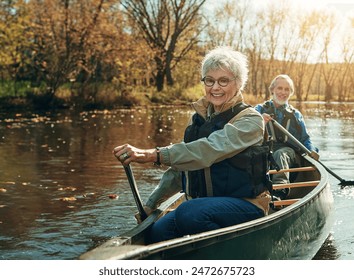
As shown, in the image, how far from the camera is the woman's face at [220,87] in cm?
309

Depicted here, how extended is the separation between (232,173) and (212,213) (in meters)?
0.22

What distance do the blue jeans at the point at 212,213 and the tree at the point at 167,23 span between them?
2497cm


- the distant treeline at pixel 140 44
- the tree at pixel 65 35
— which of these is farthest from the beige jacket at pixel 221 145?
the tree at pixel 65 35

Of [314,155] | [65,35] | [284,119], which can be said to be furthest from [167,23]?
[314,155]

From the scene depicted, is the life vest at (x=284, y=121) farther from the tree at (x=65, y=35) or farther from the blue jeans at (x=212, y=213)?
the tree at (x=65, y=35)

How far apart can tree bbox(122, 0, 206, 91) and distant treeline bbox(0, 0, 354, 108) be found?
2.0 inches

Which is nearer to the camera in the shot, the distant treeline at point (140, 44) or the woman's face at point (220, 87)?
the woman's face at point (220, 87)

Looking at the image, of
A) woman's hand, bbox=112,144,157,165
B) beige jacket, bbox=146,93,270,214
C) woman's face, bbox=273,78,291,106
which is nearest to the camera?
woman's hand, bbox=112,144,157,165

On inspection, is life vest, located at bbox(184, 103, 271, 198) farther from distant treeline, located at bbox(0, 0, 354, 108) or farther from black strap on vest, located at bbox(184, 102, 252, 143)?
distant treeline, located at bbox(0, 0, 354, 108)

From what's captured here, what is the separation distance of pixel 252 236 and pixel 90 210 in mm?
2803

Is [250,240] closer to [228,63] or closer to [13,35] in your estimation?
[228,63]

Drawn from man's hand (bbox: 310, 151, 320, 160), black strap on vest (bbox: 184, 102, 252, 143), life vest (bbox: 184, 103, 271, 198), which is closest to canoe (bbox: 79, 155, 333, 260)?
life vest (bbox: 184, 103, 271, 198)

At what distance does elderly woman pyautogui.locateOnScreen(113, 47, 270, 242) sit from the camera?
9.80ft

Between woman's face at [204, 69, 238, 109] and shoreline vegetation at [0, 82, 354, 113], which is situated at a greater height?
woman's face at [204, 69, 238, 109]
